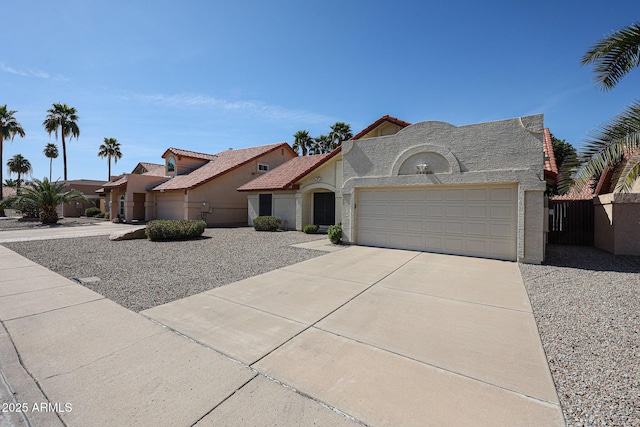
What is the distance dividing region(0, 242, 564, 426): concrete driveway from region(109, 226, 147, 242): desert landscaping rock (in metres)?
7.87

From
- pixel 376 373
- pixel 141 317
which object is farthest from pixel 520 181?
pixel 141 317

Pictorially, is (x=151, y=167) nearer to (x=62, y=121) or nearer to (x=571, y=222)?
(x=62, y=121)

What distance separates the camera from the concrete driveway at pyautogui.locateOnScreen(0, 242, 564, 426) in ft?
8.73

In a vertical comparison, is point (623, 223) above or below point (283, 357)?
above

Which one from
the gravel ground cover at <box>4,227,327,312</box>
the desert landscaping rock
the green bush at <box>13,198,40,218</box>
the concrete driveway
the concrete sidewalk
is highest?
the green bush at <box>13,198,40,218</box>

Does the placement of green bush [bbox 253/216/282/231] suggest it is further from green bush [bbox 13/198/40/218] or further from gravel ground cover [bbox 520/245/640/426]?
green bush [bbox 13/198/40/218]

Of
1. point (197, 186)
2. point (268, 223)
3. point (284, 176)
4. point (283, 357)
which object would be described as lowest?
point (283, 357)

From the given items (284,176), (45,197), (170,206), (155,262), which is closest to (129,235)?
(155,262)

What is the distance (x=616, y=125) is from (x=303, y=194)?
547 inches

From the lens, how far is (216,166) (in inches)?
1006

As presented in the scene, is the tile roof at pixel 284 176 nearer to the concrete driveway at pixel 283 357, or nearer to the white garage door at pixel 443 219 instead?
the white garage door at pixel 443 219

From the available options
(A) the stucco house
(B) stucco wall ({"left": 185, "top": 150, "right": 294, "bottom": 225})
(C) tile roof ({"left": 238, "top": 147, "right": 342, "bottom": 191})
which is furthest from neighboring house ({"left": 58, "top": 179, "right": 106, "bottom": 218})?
(A) the stucco house

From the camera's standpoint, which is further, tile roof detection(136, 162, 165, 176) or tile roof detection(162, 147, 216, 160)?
tile roof detection(136, 162, 165, 176)

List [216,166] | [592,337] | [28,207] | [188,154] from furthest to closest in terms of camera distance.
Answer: [188,154]
[28,207]
[216,166]
[592,337]
